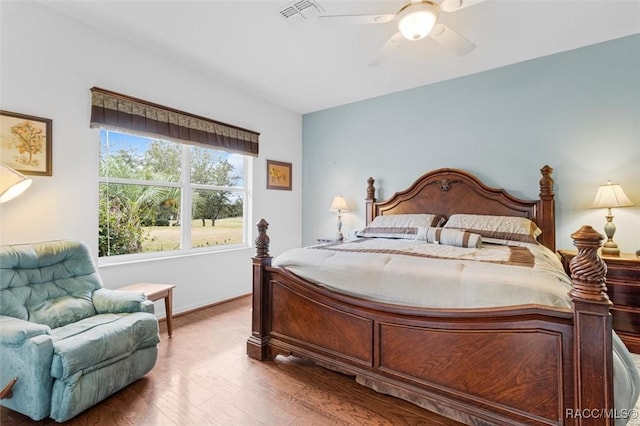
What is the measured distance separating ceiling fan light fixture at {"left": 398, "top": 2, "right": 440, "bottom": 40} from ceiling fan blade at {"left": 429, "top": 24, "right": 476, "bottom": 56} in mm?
215

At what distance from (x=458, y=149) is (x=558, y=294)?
269 centimetres

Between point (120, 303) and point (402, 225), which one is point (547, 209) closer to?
point (402, 225)

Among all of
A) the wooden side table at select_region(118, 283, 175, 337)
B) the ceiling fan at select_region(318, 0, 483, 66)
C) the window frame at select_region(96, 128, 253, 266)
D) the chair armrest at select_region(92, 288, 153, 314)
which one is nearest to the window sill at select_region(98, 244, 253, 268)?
the window frame at select_region(96, 128, 253, 266)

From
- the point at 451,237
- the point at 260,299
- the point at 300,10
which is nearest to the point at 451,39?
the point at 300,10

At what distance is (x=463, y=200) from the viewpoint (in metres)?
3.56

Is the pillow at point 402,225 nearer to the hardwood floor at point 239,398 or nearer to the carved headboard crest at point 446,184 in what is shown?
the carved headboard crest at point 446,184

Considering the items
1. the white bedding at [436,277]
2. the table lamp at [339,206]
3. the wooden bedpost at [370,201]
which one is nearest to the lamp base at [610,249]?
the white bedding at [436,277]

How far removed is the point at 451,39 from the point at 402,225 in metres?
1.92

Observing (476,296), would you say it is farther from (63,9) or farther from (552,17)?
(63,9)

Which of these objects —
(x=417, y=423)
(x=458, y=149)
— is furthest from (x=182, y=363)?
(x=458, y=149)

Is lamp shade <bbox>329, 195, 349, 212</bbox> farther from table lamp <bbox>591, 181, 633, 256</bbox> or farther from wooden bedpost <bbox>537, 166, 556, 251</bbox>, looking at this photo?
table lamp <bbox>591, 181, 633, 256</bbox>

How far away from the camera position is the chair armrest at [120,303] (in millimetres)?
2168

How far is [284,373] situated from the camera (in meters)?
2.19

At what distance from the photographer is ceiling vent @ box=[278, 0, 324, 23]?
2.33 m
